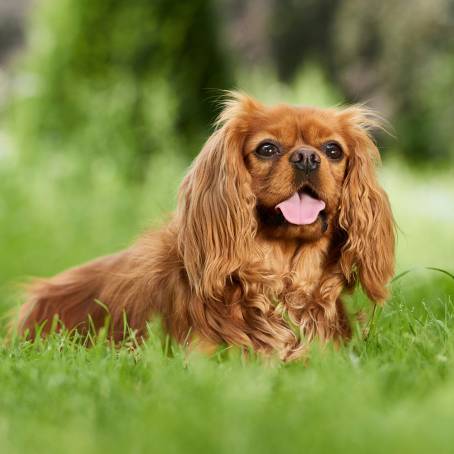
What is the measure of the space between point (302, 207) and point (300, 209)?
0.01m

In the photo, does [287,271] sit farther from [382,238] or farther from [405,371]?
[405,371]

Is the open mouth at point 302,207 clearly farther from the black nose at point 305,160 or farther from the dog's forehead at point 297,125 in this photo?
the dog's forehead at point 297,125

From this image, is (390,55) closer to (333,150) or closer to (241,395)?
(333,150)

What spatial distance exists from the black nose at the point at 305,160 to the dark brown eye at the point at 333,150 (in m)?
0.18

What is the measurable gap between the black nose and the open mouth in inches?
2.5

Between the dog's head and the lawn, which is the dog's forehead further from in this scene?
the lawn

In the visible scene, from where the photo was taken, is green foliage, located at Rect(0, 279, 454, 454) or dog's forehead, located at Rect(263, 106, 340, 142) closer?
green foliage, located at Rect(0, 279, 454, 454)

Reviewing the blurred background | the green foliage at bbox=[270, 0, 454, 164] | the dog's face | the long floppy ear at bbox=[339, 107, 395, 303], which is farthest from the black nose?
the green foliage at bbox=[270, 0, 454, 164]

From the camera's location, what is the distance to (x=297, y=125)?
10.3ft

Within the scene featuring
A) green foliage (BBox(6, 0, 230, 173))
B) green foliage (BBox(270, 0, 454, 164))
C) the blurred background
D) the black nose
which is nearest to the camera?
the black nose

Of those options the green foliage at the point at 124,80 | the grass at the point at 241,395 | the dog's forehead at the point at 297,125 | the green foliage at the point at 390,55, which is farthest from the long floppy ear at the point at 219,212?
the green foliage at the point at 390,55

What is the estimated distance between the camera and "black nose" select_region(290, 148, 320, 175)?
299cm

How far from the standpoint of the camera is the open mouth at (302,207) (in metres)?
3.00

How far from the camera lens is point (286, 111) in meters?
3.19
